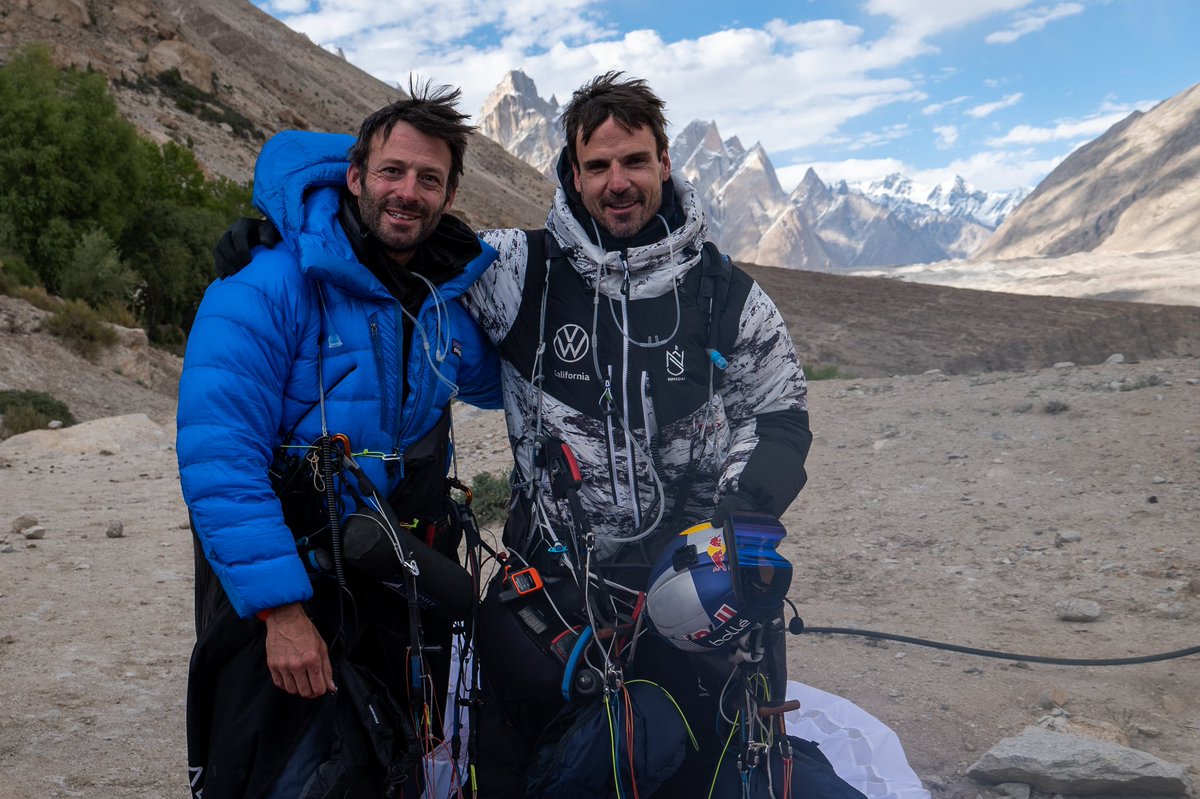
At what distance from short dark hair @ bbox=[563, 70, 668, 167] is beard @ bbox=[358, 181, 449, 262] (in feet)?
1.66

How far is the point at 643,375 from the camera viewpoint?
2744 millimetres

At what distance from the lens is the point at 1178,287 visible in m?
38.2

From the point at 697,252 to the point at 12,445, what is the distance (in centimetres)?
993

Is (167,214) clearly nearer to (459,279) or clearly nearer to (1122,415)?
(1122,415)

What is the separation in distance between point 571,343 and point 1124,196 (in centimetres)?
11459

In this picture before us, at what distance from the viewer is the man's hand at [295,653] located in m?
2.23

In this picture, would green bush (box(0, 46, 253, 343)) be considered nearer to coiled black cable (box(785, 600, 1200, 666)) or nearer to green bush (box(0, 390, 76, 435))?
green bush (box(0, 390, 76, 435))

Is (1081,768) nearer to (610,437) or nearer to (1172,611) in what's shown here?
(610,437)

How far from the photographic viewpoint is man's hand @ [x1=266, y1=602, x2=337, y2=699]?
2.23 meters

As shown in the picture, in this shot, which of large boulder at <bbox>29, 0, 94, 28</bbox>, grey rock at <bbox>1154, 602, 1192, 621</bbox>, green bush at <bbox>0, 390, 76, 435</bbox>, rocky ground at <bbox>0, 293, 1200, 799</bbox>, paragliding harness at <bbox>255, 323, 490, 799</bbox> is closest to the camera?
paragliding harness at <bbox>255, 323, 490, 799</bbox>

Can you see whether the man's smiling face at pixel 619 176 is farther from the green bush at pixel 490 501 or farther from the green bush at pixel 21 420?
the green bush at pixel 21 420

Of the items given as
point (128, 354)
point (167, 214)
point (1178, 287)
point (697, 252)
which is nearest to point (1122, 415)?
point (697, 252)

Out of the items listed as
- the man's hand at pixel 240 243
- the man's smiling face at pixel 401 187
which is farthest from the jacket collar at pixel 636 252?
the man's hand at pixel 240 243

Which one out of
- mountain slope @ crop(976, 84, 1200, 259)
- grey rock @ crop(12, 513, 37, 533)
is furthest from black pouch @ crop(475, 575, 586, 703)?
mountain slope @ crop(976, 84, 1200, 259)
